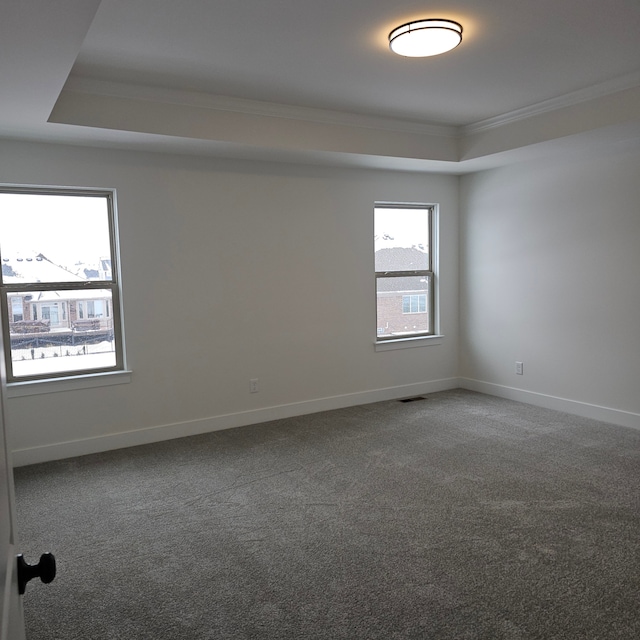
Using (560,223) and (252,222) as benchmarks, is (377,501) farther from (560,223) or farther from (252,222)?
(560,223)

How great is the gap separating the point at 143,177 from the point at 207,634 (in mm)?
3418

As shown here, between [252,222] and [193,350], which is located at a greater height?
[252,222]

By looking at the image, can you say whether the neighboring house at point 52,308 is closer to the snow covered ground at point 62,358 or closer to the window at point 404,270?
the snow covered ground at point 62,358

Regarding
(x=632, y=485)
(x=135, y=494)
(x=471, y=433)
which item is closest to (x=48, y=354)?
(x=135, y=494)

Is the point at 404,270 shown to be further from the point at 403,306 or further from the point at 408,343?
the point at 408,343

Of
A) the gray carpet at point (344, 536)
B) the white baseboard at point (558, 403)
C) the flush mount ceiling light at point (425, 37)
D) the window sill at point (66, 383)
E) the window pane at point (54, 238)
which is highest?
the flush mount ceiling light at point (425, 37)

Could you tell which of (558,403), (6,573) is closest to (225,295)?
(558,403)

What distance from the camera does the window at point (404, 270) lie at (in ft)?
19.1

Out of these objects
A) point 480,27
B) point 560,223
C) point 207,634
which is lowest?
point 207,634

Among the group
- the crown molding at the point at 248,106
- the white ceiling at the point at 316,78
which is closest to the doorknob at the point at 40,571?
the white ceiling at the point at 316,78

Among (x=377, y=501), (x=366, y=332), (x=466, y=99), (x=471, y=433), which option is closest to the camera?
(x=377, y=501)

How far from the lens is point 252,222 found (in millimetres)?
4941

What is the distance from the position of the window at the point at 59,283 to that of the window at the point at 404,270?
2667 mm

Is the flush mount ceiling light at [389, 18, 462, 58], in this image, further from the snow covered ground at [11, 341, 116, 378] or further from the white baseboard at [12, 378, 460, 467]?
the white baseboard at [12, 378, 460, 467]
